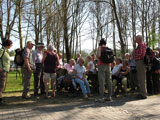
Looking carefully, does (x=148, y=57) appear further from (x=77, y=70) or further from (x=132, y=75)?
(x=77, y=70)

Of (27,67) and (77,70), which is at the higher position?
(27,67)

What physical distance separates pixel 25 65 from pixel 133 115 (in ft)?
12.6

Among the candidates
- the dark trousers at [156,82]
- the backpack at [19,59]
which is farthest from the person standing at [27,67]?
the dark trousers at [156,82]

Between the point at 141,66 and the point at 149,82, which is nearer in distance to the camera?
the point at 141,66

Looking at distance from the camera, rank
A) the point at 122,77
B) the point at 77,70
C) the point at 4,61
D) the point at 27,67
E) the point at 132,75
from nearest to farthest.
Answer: the point at 4,61
the point at 27,67
the point at 77,70
the point at 122,77
the point at 132,75

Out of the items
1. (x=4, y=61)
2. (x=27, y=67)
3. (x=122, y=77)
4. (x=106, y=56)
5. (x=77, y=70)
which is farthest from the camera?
(x=122, y=77)

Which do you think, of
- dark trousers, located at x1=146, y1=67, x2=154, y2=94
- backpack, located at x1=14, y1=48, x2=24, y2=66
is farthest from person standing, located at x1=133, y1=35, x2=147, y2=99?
backpack, located at x1=14, y1=48, x2=24, y2=66

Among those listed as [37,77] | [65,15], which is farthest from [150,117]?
[65,15]

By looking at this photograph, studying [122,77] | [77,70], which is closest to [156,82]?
[122,77]

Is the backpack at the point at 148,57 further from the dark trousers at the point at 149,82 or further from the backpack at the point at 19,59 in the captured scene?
the backpack at the point at 19,59

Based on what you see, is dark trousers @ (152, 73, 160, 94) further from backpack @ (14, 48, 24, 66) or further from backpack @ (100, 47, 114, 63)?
backpack @ (14, 48, 24, 66)

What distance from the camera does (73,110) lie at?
201 inches

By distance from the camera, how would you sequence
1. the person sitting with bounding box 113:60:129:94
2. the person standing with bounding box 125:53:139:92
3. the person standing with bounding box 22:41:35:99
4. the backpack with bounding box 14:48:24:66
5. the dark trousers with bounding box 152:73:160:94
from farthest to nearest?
the person standing with bounding box 125:53:139:92, the dark trousers with bounding box 152:73:160:94, the person sitting with bounding box 113:60:129:94, the backpack with bounding box 14:48:24:66, the person standing with bounding box 22:41:35:99

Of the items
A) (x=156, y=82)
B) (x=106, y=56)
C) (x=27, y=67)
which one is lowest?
(x=156, y=82)
